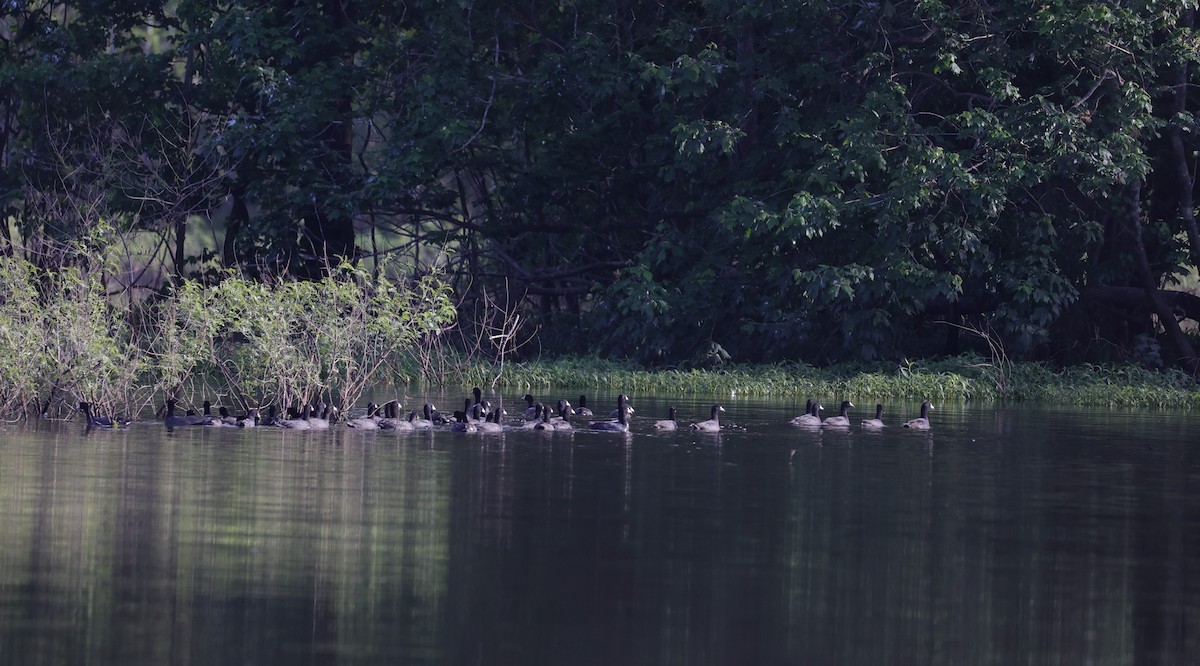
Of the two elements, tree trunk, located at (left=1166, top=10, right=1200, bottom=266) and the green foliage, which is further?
tree trunk, located at (left=1166, top=10, right=1200, bottom=266)

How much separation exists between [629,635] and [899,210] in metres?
24.2

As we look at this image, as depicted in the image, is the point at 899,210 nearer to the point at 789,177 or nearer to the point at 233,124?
the point at 789,177

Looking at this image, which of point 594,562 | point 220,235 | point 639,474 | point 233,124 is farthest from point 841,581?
point 220,235

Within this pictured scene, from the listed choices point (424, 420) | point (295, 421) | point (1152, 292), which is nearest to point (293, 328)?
point (295, 421)

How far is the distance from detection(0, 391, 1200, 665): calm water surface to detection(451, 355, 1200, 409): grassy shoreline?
1150cm

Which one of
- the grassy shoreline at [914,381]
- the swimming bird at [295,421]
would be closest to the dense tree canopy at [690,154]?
Result: the grassy shoreline at [914,381]

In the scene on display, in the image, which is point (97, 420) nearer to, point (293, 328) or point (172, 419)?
point (172, 419)

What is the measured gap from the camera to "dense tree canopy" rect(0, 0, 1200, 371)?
33.9 m

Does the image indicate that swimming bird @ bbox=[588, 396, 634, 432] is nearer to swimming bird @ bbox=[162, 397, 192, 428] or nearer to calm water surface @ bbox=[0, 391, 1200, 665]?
calm water surface @ bbox=[0, 391, 1200, 665]

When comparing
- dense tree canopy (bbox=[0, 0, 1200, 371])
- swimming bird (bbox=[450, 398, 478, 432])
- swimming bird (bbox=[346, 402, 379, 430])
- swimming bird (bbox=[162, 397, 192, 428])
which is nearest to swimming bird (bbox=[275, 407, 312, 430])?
swimming bird (bbox=[346, 402, 379, 430])

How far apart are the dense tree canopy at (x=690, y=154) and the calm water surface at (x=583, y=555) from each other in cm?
1351

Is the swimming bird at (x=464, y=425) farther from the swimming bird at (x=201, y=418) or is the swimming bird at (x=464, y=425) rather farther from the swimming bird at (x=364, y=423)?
the swimming bird at (x=201, y=418)

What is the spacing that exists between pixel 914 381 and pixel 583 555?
2168cm

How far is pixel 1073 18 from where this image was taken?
32.2 m
